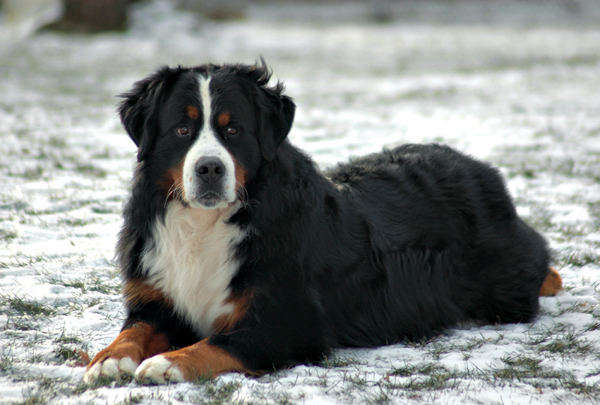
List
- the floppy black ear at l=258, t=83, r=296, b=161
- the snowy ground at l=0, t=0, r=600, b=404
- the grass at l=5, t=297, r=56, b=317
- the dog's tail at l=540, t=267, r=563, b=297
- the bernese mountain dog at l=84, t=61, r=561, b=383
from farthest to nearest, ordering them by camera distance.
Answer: the dog's tail at l=540, t=267, r=563, b=297
the grass at l=5, t=297, r=56, b=317
the floppy black ear at l=258, t=83, r=296, b=161
the bernese mountain dog at l=84, t=61, r=561, b=383
the snowy ground at l=0, t=0, r=600, b=404

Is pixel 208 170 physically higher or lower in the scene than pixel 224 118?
lower

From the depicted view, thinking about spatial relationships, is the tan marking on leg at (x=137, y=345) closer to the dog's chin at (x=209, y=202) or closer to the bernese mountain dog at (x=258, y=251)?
the bernese mountain dog at (x=258, y=251)

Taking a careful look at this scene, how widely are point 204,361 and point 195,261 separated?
2.41 ft

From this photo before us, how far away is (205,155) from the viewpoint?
3564 millimetres

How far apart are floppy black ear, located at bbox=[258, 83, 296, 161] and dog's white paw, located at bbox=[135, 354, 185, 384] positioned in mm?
1334

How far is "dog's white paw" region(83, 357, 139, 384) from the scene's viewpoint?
3.17 metres

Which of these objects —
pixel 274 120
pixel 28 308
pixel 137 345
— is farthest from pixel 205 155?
pixel 28 308

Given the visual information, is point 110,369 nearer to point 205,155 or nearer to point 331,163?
point 205,155

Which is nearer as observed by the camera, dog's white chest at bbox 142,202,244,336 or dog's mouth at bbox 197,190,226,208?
dog's mouth at bbox 197,190,226,208

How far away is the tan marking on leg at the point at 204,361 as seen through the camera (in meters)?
3.17

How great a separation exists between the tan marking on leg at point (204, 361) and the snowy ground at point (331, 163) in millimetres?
70

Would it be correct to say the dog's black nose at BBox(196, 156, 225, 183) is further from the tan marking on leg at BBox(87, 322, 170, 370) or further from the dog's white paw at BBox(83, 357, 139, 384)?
the dog's white paw at BBox(83, 357, 139, 384)

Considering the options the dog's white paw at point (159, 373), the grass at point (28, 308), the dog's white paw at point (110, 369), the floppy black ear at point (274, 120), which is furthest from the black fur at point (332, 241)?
the grass at point (28, 308)

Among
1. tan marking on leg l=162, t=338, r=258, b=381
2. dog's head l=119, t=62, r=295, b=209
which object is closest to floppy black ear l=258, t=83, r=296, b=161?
dog's head l=119, t=62, r=295, b=209
